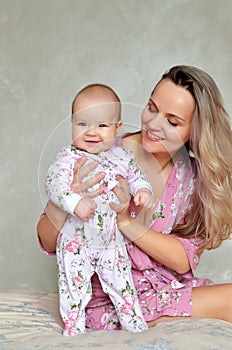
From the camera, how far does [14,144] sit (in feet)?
11.9

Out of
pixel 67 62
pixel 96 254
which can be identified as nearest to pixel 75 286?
pixel 96 254

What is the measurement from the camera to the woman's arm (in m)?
2.32

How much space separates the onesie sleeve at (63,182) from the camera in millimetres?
2211

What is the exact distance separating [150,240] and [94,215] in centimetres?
26

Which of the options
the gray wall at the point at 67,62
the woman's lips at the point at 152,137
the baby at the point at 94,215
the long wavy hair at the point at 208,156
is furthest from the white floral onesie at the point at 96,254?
the gray wall at the point at 67,62

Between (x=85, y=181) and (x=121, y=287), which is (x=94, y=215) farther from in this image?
(x=121, y=287)

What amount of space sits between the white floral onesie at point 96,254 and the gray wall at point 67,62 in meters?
1.30

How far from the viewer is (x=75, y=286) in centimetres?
230

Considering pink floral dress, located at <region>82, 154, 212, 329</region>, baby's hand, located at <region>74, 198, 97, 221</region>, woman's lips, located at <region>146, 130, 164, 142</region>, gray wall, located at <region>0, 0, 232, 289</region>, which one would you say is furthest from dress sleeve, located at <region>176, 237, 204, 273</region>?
gray wall, located at <region>0, 0, 232, 289</region>

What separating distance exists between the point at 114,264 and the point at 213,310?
391mm

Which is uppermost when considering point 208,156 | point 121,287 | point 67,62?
point 67,62

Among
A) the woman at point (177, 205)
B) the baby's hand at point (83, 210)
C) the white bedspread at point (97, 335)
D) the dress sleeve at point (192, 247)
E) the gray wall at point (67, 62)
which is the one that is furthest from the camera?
the gray wall at point (67, 62)

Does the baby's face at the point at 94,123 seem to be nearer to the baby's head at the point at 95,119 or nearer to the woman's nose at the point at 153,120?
the baby's head at the point at 95,119

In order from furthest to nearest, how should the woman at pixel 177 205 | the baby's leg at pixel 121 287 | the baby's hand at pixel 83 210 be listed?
the woman at pixel 177 205
the baby's leg at pixel 121 287
the baby's hand at pixel 83 210
